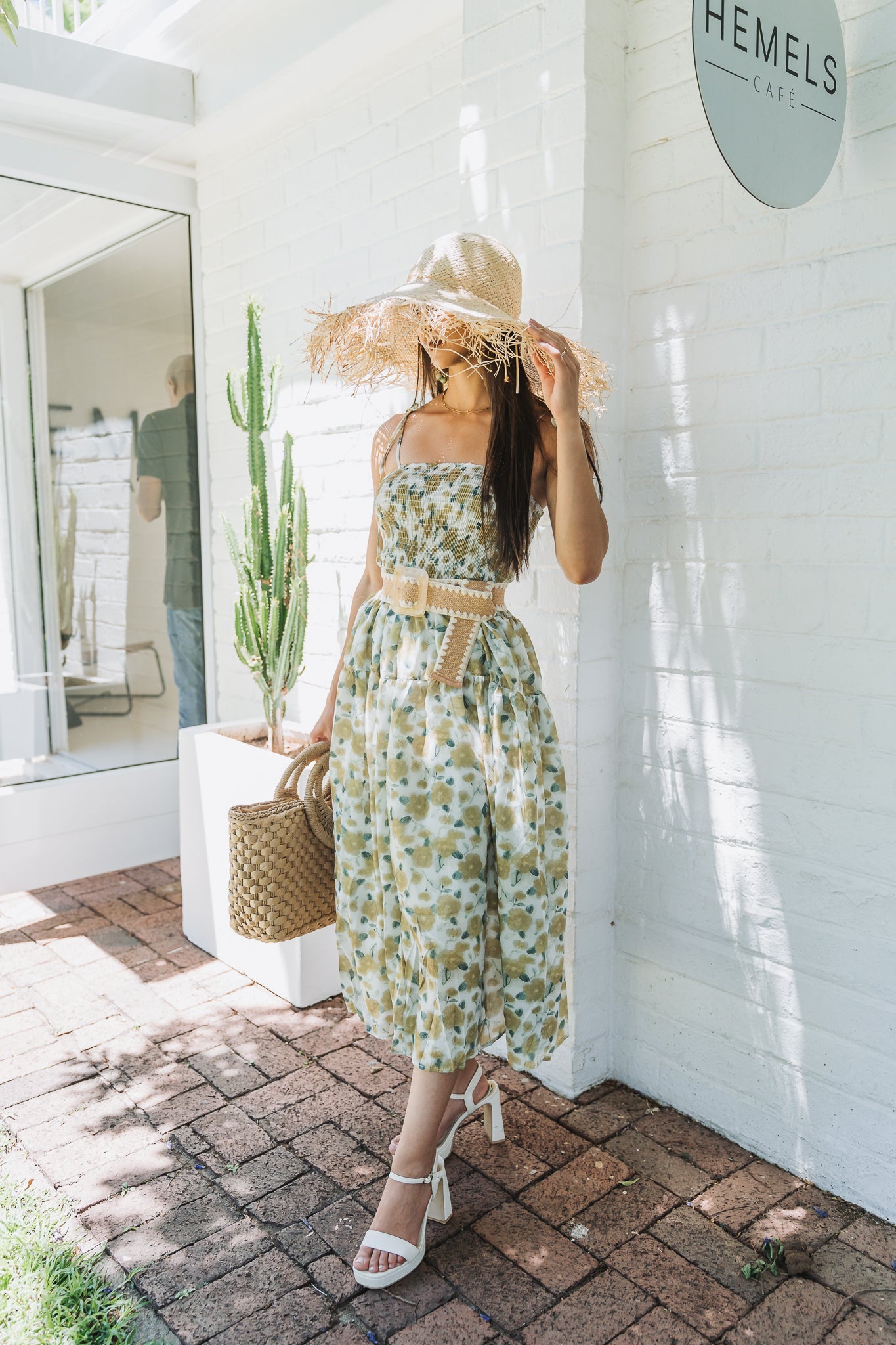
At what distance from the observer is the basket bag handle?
2.12 meters

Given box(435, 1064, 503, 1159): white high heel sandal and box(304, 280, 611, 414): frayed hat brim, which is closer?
box(304, 280, 611, 414): frayed hat brim

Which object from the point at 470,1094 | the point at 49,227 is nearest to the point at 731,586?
the point at 470,1094

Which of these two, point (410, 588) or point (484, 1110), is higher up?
point (410, 588)

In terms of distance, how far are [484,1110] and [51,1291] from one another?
3.03 ft

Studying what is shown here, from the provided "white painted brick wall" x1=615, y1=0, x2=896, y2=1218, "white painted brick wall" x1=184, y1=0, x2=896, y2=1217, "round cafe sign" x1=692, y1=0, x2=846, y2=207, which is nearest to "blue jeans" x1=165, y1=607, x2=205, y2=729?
"white painted brick wall" x1=184, y1=0, x2=896, y2=1217

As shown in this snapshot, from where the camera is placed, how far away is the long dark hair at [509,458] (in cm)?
189

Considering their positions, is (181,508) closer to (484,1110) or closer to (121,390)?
(121,390)

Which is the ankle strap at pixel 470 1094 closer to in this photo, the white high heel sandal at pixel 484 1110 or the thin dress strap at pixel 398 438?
the white high heel sandal at pixel 484 1110

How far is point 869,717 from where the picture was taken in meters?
1.93

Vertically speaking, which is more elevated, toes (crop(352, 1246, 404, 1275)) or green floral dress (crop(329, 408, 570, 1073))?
green floral dress (crop(329, 408, 570, 1073))

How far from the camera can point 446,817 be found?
1862 mm

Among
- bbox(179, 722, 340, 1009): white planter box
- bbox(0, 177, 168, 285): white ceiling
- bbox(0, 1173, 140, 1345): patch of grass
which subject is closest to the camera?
bbox(0, 1173, 140, 1345): patch of grass

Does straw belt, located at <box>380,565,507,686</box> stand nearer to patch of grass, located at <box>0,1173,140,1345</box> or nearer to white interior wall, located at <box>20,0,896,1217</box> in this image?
white interior wall, located at <box>20,0,896,1217</box>

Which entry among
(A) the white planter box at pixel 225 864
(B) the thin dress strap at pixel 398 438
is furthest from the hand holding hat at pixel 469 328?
(A) the white planter box at pixel 225 864
